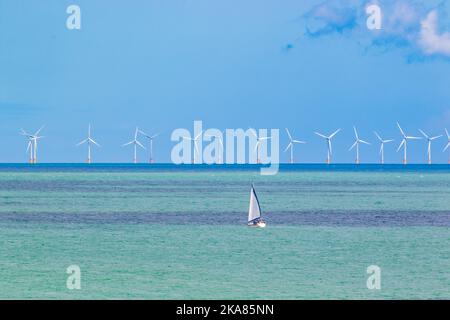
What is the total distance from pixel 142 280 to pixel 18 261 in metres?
10.5

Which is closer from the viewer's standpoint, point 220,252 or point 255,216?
point 220,252

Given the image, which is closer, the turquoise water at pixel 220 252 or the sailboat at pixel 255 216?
the turquoise water at pixel 220 252

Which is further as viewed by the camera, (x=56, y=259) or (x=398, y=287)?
(x=56, y=259)

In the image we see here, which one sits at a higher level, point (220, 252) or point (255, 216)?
point (255, 216)

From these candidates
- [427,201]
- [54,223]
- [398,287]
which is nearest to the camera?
[398,287]

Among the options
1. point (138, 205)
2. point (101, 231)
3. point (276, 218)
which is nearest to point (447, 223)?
point (276, 218)

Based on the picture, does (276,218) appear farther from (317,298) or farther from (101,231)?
(317,298)

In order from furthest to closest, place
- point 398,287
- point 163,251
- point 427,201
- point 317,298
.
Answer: point 427,201 → point 163,251 → point 398,287 → point 317,298

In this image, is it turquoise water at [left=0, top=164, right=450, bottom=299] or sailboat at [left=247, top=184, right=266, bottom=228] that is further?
sailboat at [left=247, top=184, right=266, bottom=228]

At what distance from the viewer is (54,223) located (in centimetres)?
8275

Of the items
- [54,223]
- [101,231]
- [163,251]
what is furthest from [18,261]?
[54,223]
